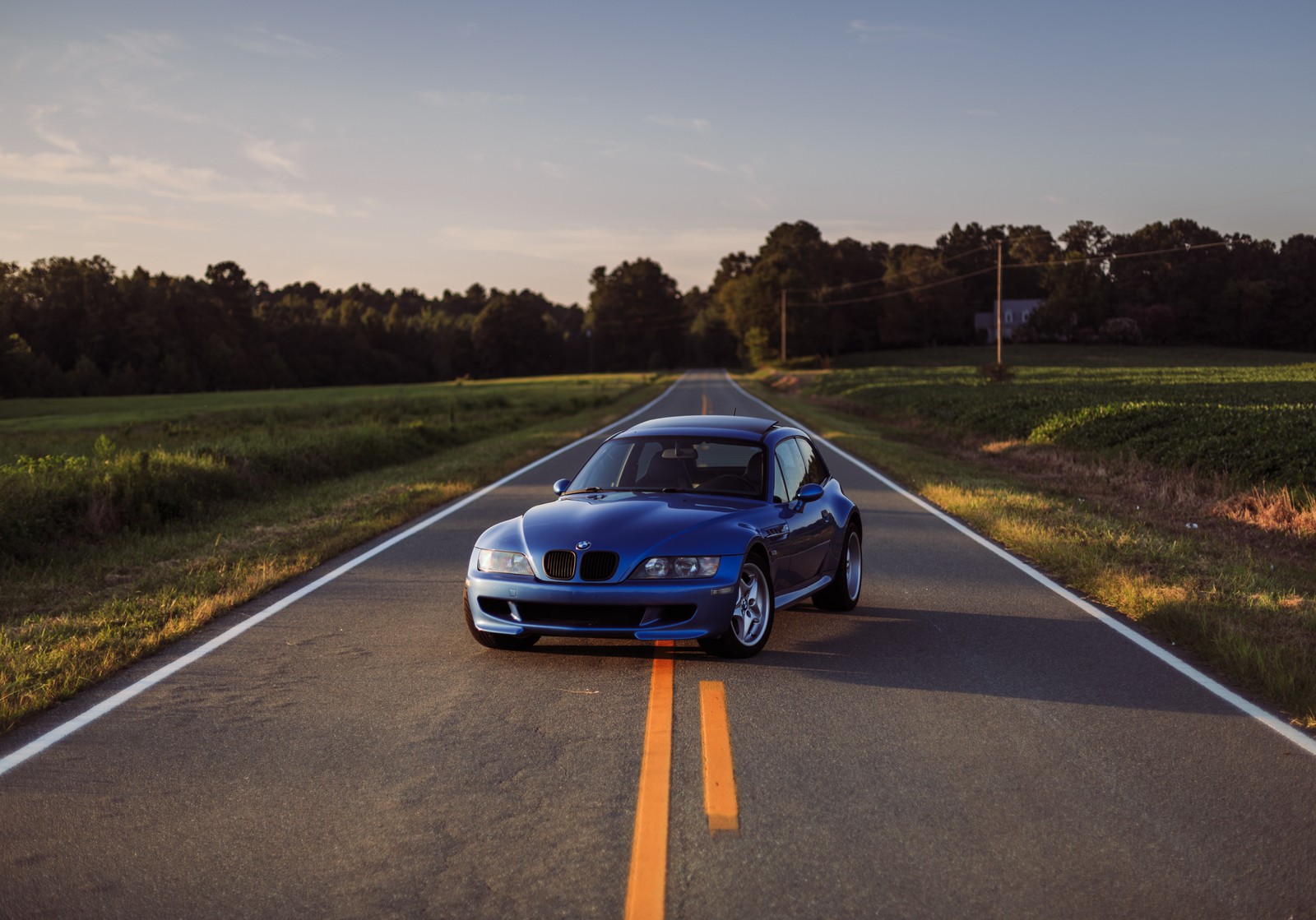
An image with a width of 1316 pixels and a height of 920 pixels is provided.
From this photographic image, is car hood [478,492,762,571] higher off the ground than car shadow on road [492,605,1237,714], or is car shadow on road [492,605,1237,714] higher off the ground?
car hood [478,492,762,571]

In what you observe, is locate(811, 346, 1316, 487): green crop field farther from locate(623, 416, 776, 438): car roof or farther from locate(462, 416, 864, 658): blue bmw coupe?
locate(462, 416, 864, 658): blue bmw coupe

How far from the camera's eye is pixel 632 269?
178 meters

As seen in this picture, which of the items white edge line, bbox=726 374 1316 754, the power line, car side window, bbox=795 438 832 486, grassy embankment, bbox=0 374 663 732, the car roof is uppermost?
the power line

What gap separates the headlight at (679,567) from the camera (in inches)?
266

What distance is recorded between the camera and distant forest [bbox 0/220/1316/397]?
294 feet

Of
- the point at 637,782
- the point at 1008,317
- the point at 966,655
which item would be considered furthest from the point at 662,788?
the point at 1008,317

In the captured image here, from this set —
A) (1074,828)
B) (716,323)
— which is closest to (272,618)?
(1074,828)

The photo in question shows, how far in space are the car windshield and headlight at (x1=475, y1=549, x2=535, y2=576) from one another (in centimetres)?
128

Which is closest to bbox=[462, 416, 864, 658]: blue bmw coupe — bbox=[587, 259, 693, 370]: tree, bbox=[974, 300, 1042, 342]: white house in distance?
bbox=[974, 300, 1042, 342]: white house in distance

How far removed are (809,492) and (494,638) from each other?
8.08 ft

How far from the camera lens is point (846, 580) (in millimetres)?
8797

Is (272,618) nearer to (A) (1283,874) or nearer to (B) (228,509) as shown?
(A) (1283,874)

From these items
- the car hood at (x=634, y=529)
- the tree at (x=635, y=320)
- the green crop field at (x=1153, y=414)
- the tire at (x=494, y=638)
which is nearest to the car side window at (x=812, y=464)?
the car hood at (x=634, y=529)

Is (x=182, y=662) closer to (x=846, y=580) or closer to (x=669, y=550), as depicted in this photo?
(x=669, y=550)
